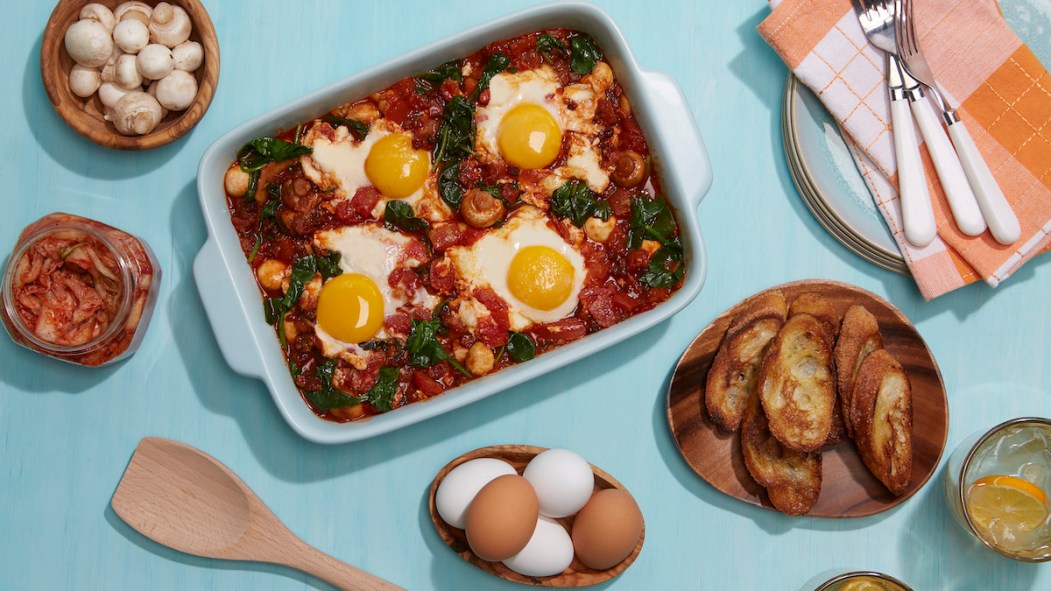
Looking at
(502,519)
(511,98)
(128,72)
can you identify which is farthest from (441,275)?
(128,72)

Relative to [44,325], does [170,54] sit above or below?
above

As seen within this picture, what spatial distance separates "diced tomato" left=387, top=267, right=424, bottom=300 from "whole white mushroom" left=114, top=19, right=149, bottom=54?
1536mm

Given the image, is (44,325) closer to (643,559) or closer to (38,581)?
(38,581)

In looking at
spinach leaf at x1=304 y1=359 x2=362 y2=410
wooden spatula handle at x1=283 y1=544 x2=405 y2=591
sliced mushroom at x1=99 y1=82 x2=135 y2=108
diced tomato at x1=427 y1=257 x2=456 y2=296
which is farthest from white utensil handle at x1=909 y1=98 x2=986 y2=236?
sliced mushroom at x1=99 y1=82 x2=135 y2=108

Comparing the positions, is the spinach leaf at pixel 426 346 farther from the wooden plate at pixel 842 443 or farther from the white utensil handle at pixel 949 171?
the white utensil handle at pixel 949 171

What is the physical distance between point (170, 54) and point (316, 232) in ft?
3.45

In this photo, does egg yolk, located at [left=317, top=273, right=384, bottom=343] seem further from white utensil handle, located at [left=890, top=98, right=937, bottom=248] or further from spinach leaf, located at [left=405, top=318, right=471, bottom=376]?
white utensil handle, located at [left=890, top=98, right=937, bottom=248]

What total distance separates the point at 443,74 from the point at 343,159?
59 centimetres

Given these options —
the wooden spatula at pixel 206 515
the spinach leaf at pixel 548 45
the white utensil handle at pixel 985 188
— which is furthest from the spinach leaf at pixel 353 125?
the white utensil handle at pixel 985 188

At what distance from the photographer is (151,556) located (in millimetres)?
3703

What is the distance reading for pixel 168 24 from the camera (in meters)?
A: 3.38

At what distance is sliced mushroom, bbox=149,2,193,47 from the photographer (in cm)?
338

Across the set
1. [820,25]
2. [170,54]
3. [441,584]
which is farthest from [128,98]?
[820,25]

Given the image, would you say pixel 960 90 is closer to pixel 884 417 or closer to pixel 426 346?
pixel 884 417
